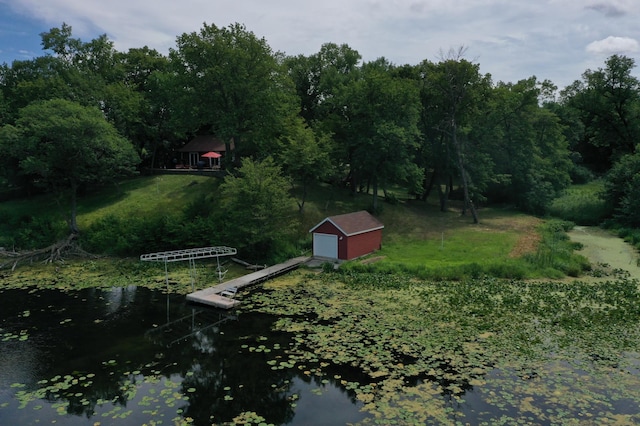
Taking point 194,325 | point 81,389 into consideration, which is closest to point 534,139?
point 194,325

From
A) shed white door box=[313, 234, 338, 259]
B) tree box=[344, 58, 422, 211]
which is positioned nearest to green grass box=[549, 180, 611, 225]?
tree box=[344, 58, 422, 211]

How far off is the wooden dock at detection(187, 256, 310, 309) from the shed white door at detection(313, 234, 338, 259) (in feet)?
3.24

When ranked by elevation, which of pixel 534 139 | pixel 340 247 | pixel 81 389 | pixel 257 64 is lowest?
pixel 81 389

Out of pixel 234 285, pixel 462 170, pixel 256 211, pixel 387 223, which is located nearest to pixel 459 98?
pixel 462 170

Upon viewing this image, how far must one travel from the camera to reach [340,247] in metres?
31.5

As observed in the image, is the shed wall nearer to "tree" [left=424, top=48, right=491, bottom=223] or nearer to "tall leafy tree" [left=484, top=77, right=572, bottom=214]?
"tree" [left=424, top=48, right=491, bottom=223]

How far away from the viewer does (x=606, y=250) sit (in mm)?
33281

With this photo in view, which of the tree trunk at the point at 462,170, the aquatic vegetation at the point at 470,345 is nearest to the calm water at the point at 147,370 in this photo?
the aquatic vegetation at the point at 470,345

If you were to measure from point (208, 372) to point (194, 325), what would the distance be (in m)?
5.12

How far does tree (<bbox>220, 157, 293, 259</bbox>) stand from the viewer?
31.7 meters

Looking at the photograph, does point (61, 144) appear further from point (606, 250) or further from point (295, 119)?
point (606, 250)

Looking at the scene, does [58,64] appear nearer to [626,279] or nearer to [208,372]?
[208,372]

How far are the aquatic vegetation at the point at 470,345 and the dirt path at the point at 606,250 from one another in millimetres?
4632

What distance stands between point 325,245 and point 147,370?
56.0 feet
